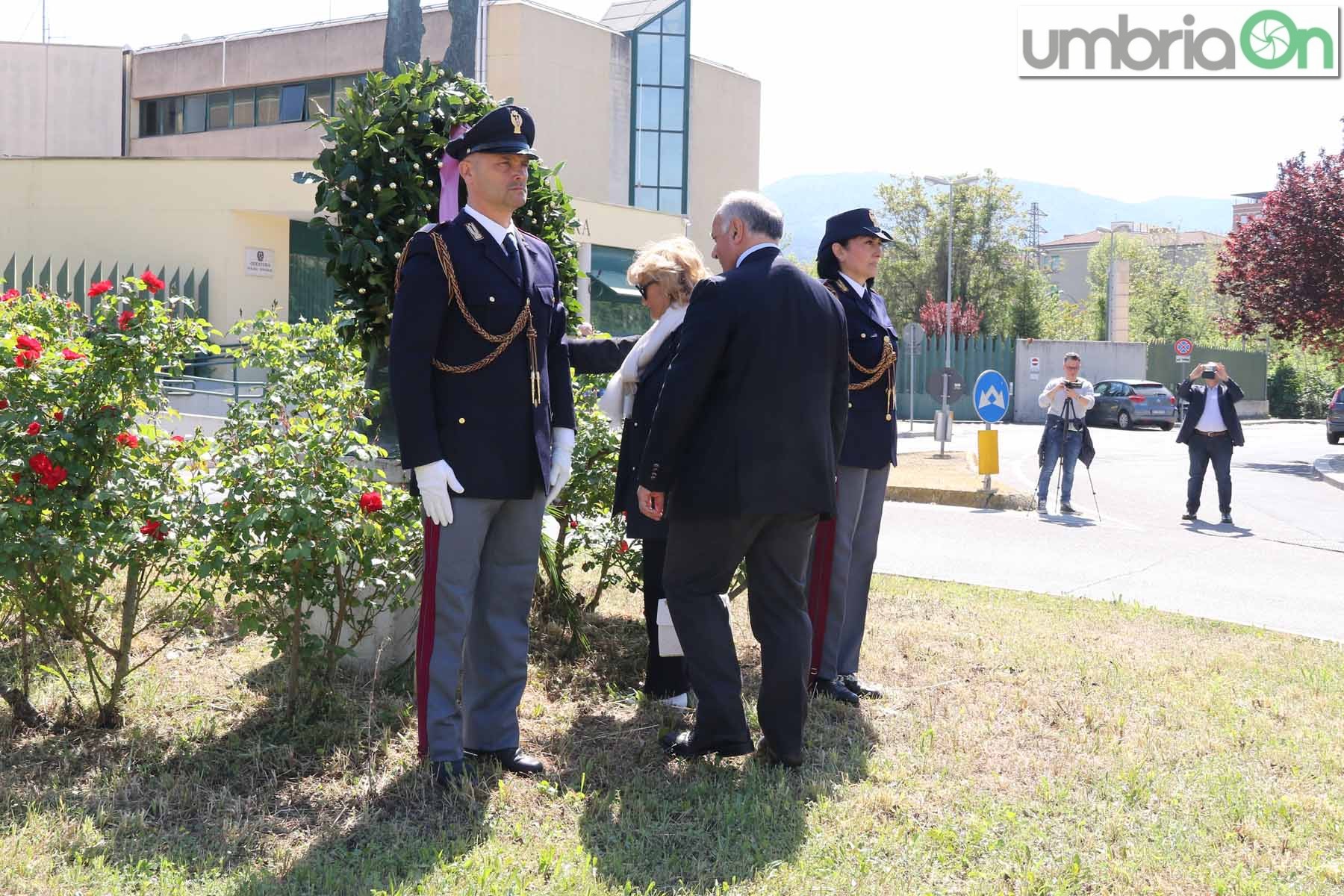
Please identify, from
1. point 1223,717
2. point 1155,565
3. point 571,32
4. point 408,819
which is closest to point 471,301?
point 408,819

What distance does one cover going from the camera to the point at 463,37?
8.95m

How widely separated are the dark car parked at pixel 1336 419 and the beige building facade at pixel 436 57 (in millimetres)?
16676

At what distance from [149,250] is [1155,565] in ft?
75.8

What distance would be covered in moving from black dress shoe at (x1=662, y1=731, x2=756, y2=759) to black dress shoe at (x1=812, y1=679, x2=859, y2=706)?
794mm

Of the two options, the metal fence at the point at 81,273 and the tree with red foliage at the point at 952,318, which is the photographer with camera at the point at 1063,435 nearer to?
the metal fence at the point at 81,273

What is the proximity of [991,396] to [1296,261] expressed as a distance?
45.0ft

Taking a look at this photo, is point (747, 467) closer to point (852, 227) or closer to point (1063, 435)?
point (852, 227)

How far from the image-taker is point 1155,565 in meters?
10.3

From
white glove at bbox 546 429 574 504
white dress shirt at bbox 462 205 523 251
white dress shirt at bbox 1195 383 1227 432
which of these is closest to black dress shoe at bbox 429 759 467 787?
white glove at bbox 546 429 574 504

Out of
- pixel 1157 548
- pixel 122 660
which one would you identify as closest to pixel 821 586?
pixel 122 660

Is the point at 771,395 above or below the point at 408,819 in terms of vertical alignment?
above

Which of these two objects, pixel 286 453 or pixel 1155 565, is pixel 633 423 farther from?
pixel 1155 565

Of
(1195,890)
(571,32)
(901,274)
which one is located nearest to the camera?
(1195,890)

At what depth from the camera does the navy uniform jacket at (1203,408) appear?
1427cm
